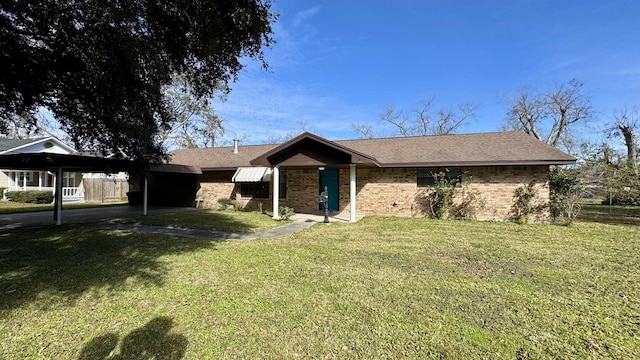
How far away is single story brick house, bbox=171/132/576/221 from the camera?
14930 millimetres

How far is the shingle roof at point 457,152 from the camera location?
14617 millimetres

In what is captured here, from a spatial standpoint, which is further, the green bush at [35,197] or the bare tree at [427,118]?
the bare tree at [427,118]

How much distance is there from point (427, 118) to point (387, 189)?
1186 inches

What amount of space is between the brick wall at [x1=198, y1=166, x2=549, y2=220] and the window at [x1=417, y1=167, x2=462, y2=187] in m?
0.29

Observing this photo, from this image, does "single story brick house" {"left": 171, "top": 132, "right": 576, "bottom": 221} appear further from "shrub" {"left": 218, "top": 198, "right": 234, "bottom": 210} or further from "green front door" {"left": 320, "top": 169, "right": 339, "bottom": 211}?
"shrub" {"left": 218, "top": 198, "right": 234, "bottom": 210}

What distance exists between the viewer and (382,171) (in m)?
17.3

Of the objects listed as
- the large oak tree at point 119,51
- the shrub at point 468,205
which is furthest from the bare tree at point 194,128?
the shrub at point 468,205

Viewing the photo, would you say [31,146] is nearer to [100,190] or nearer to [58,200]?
[100,190]

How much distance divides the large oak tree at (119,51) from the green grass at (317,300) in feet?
14.3

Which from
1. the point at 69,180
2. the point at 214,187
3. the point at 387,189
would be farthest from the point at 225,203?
the point at 69,180

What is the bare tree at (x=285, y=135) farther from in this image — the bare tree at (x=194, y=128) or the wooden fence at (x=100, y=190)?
the wooden fence at (x=100, y=190)

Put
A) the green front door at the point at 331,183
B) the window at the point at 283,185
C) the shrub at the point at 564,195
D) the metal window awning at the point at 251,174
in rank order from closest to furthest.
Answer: the shrub at the point at 564,195 → the green front door at the point at 331,183 → the metal window awning at the point at 251,174 → the window at the point at 283,185

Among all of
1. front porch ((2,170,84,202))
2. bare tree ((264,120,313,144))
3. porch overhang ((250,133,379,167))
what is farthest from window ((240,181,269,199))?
bare tree ((264,120,313,144))

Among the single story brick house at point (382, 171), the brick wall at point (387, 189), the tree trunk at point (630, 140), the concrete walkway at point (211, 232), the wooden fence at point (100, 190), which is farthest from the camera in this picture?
the wooden fence at point (100, 190)
